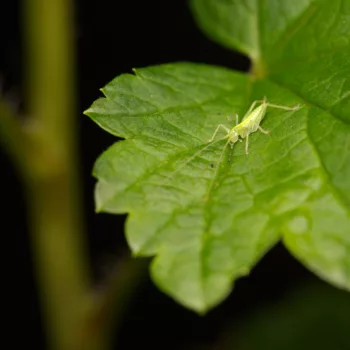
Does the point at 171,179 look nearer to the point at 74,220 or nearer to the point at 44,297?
the point at 74,220

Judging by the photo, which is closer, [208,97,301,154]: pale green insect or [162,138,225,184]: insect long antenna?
[162,138,225,184]: insect long antenna

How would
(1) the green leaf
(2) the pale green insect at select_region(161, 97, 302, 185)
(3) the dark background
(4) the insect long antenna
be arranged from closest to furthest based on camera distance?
(1) the green leaf → (4) the insect long antenna → (2) the pale green insect at select_region(161, 97, 302, 185) → (3) the dark background

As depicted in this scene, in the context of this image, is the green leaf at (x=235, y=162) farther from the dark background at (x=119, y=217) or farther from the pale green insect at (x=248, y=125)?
the dark background at (x=119, y=217)

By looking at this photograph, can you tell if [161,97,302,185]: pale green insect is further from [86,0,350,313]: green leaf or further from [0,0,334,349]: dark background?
[0,0,334,349]: dark background

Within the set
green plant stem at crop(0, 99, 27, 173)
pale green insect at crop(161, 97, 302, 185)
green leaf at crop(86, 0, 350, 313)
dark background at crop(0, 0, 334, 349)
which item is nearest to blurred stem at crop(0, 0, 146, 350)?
green plant stem at crop(0, 99, 27, 173)

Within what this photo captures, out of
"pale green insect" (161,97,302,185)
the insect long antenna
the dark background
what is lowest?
the dark background

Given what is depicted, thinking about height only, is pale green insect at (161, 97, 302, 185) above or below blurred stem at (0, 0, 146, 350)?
above

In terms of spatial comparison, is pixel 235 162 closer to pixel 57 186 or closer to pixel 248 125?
pixel 248 125

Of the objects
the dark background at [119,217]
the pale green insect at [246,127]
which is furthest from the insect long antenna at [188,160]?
the dark background at [119,217]
